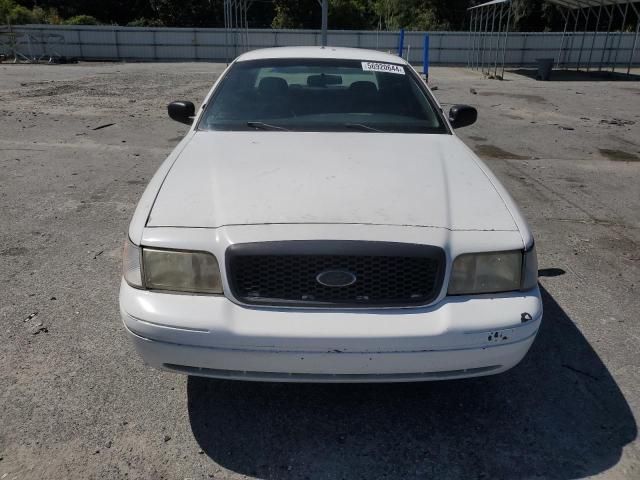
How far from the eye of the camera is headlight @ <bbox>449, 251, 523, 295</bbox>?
A: 2320 millimetres

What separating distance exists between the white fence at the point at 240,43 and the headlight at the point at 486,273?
28989 mm

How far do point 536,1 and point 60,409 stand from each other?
42.7m

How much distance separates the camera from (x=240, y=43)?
31875 mm

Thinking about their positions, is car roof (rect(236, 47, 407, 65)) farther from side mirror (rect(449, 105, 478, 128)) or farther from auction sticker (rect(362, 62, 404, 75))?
side mirror (rect(449, 105, 478, 128))

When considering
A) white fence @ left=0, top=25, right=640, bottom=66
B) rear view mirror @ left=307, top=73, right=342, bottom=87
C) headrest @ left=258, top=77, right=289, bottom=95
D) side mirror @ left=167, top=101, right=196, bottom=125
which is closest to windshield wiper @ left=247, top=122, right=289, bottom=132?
headrest @ left=258, top=77, right=289, bottom=95

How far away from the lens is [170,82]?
18.8m

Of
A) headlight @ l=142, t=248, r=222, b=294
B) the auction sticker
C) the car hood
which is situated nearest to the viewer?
headlight @ l=142, t=248, r=222, b=294

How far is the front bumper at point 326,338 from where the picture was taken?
2184 mm

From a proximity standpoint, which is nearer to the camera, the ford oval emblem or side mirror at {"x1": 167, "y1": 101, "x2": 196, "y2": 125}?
the ford oval emblem


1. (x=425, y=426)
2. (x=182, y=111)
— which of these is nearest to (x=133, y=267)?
(x=425, y=426)

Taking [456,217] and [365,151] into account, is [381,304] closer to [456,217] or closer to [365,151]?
[456,217]

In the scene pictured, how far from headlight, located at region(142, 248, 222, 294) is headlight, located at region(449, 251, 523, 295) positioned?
0.99 metres

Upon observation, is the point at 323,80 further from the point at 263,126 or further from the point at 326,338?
the point at 326,338

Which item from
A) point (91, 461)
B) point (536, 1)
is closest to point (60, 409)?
point (91, 461)
